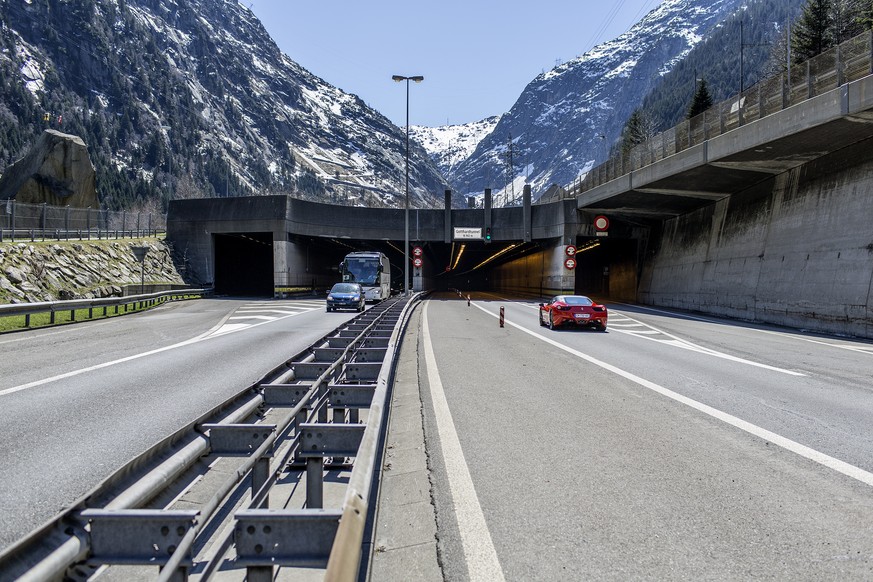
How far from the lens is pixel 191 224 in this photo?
45594mm

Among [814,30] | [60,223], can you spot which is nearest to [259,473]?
[60,223]

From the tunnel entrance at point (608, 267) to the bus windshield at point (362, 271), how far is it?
20.2m

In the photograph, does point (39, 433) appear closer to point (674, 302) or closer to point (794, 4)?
point (674, 302)

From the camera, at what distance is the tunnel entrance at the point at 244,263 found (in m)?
48.4

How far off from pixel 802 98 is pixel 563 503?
2259 centimetres

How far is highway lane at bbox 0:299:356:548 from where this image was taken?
4.46 meters

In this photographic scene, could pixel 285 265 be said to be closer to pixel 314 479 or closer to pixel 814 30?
pixel 314 479

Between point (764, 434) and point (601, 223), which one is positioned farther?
point (601, 223)

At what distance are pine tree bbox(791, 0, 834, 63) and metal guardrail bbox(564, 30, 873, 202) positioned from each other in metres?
36.6

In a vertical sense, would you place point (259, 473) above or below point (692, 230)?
below

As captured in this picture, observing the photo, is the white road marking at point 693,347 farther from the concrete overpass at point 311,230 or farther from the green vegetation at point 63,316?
the concrete overpass at point 311,230

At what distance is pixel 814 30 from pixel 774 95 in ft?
146

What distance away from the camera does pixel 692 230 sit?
1334 inches

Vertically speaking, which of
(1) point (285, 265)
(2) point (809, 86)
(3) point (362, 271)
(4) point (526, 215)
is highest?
(2) point (809, 86)
